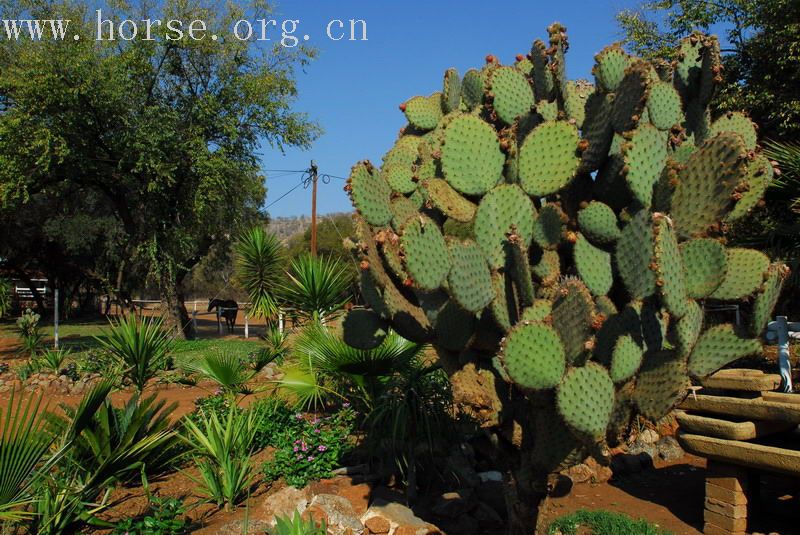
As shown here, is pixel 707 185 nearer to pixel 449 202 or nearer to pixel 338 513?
pixel 449 202

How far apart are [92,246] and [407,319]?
2734cm

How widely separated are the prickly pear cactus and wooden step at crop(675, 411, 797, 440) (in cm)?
135

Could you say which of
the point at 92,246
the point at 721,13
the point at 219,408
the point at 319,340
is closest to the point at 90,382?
the point at 219,408

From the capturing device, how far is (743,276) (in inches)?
149

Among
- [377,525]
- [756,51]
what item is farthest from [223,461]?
[756,51]

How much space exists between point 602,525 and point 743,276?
207 centimetres

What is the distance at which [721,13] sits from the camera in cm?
1484

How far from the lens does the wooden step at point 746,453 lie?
4.42 meters

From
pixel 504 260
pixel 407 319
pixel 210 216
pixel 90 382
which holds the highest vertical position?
pixel 210 216

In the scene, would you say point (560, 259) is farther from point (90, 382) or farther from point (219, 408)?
point (90, 382)

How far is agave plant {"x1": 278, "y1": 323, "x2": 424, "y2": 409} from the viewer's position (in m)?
6.29

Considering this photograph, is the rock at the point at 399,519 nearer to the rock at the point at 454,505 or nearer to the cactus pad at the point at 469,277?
the rock at the point at 454,505

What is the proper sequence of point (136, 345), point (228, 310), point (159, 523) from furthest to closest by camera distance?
point (228, 310) → point (136, 345) → point (159, 523)

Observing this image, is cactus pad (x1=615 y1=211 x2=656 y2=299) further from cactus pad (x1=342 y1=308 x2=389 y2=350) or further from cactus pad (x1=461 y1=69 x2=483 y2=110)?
cactus pad (x1=461 y1=69 x2=483 y2=110)
